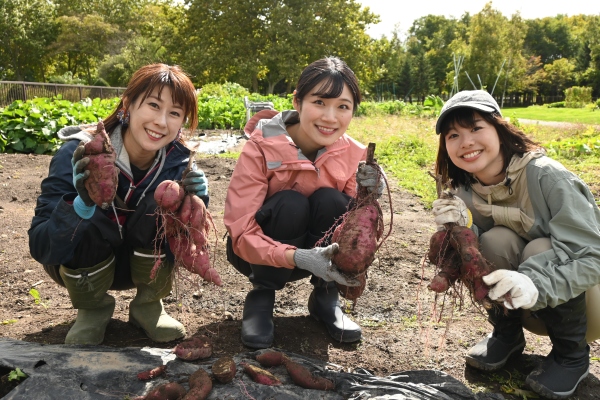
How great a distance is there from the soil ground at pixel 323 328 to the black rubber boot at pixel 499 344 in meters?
0.06

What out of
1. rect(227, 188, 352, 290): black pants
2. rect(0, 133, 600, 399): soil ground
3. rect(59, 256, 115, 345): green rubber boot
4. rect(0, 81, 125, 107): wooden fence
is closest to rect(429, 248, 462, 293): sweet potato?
rect(0, 133, 600, 399): soil ground

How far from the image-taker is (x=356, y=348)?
218 cm

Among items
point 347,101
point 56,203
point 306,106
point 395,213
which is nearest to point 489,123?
point 347,101

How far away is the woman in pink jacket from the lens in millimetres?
2051

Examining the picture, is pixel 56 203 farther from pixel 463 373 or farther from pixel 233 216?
pixel 463 373

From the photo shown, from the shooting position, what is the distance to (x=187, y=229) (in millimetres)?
1925

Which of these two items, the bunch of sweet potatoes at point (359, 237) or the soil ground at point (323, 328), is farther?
the soil ground at point (323, 328)

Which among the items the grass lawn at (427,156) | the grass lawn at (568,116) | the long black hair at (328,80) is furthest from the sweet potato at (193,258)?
the grass lawn at (568,116)

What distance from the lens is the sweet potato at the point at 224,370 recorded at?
1.55 m

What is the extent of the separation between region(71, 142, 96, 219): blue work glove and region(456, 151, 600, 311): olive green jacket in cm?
155

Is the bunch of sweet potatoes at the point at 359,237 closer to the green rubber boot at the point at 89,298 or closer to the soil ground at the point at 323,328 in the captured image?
the soil ground at the point at 323,328

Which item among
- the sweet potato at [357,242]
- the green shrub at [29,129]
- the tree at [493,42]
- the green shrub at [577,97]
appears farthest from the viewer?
the tree at [493,42]

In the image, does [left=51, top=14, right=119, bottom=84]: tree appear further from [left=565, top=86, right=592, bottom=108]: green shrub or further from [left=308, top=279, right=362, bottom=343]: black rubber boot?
[left=308, top=279, right=362, bottom=343]: black rubber boot

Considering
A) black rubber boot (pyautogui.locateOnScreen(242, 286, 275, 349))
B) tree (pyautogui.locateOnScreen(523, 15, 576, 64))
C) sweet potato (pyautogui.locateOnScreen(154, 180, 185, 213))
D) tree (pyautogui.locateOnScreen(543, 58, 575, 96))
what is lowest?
black rubber boot (pyautogui.locateOnScreen(242, 286, 275, 349))
